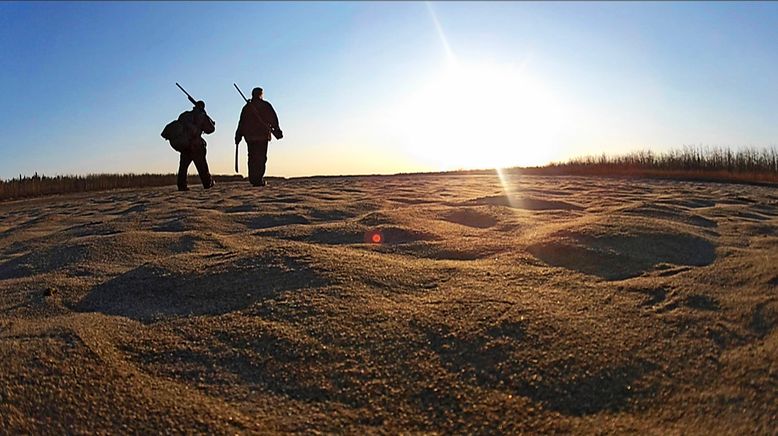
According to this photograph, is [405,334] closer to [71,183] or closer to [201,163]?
[201,163]

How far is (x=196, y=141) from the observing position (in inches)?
318

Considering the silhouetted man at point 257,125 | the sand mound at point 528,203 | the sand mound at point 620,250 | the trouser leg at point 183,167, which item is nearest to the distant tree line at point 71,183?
the trouser leg at point 183,167

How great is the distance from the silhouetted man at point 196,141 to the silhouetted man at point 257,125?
0.49 m

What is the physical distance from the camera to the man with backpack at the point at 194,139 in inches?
315

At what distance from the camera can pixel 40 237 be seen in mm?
3328

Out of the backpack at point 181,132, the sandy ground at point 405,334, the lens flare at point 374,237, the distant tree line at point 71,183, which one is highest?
the backpack at point 181,132

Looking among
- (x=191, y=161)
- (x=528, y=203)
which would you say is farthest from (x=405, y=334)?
(x=191, y=161)

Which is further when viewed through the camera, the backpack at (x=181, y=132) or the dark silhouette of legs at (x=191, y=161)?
the dark silhouette of legs at (x=191, y=161)

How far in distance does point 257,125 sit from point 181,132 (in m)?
1.13

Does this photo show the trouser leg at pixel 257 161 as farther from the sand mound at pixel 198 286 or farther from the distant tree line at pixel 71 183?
the sand mound at pixel 198 286

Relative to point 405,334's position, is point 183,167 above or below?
above

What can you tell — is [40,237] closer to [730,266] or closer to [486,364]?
[486,364]

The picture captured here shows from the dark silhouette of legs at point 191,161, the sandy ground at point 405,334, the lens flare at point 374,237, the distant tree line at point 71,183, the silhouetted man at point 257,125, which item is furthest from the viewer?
the distant tree line at point 71,183

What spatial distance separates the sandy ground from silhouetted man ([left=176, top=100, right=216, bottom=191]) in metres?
5.61
